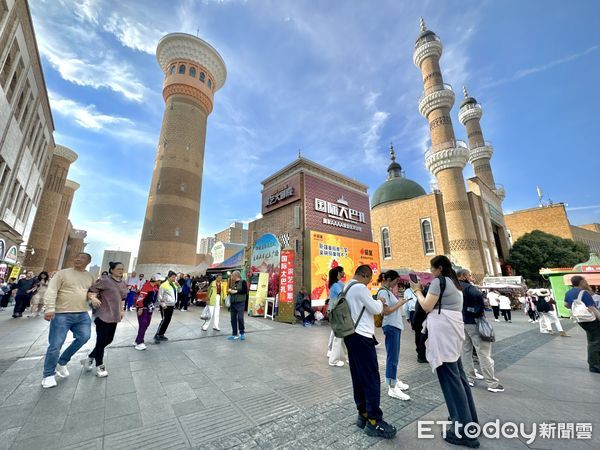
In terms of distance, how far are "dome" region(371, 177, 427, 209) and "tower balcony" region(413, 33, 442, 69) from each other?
13.8 metres

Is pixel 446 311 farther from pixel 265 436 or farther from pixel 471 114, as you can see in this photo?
pixel 471 114

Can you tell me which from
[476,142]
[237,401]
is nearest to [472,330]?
[237,401]

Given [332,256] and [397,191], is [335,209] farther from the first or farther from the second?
[397,191]

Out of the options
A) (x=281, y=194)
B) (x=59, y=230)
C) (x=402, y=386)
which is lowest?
(x=402, y=386)

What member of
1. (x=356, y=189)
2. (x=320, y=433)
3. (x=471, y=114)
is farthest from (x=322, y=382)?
(x=471, y=114)

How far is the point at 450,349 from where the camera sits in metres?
2.50

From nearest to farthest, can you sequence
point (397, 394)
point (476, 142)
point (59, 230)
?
point (397, 394), point (476, 142), point (59, 230)

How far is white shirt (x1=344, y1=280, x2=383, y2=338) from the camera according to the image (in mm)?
2688

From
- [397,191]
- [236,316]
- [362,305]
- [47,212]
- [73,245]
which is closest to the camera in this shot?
[362,305]

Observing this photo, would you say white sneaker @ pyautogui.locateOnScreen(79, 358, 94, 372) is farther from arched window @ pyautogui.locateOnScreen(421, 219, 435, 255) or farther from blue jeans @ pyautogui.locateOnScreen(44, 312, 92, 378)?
arched window @ pyautogui.locateOnScreen(421, 219, 435, 255)

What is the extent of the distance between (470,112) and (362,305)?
46.9 m

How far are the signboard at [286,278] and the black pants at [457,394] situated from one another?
28.5 ft

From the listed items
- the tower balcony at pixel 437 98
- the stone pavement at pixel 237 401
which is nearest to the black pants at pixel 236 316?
the stone pavement at pixel 237 401

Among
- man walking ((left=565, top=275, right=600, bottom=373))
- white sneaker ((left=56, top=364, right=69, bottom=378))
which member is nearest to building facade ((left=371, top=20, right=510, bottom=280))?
man walking ((left=565, top=275, right=600, bottom=373))
